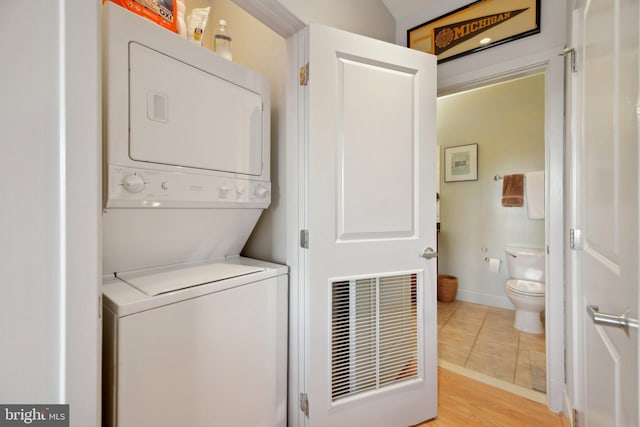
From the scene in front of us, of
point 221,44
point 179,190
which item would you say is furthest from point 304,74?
point 179,190

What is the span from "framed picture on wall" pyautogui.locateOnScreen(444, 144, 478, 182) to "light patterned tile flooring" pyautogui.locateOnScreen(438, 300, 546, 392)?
1.58 m

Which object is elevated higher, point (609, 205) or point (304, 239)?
point (609, 205)

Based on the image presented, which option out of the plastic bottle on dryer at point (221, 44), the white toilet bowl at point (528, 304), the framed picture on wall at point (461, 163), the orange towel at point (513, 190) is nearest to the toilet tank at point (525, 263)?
the white toilet bowl at point (528, 304)

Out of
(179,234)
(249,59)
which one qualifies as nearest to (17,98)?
(179,234)

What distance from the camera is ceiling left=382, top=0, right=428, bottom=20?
2.01 meters

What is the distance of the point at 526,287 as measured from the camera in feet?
8.91

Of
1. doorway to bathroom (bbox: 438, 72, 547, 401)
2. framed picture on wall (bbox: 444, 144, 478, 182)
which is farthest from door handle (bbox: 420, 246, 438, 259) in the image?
framed picture on wall (bbox: 444, 144, 478, 182)

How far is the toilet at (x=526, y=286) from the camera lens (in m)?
2.59

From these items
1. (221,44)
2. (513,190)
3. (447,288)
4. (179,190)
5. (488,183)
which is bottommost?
(447,288)

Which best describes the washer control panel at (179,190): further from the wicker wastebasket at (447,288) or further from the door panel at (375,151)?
the wicker wastebasket at (447,288)

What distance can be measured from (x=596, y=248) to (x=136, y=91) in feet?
5.30

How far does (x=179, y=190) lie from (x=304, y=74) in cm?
77

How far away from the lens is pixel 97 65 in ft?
1.92

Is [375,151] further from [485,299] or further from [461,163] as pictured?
[485,299]
